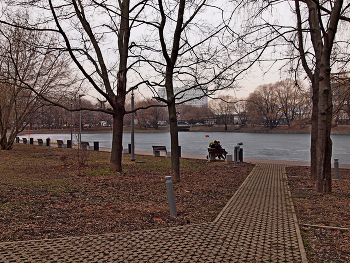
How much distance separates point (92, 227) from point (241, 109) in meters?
128

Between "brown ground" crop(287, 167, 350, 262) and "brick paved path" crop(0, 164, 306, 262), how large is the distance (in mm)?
221

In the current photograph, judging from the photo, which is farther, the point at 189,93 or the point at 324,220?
the point at 189,93

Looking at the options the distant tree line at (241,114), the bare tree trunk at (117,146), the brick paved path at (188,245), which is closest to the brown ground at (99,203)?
the brick paved path at (188,245)

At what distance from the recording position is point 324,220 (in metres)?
6.06

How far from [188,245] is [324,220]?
2.95 metres

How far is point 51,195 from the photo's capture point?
7.89 meters

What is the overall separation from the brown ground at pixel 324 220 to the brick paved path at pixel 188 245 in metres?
0.22

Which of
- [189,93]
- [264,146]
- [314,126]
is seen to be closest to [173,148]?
[189,93]

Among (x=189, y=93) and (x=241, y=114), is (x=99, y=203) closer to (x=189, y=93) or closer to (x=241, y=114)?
(x=189, y=93)

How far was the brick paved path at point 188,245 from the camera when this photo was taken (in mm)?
4133

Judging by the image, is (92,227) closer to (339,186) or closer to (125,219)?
(125,219)

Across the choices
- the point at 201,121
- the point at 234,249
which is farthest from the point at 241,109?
the point at 234,249

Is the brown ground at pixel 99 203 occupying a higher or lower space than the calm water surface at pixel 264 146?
higher

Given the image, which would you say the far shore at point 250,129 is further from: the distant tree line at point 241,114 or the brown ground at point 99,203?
the brown ground at point 99,203
